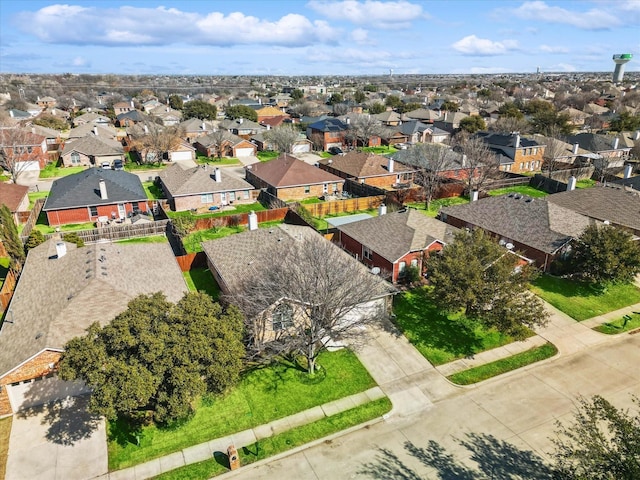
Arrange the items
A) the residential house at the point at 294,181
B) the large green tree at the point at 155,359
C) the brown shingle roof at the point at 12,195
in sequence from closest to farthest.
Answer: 1. the large green tree at the point at 155,359
2. the brown shingle roof at the point at 12,195
3. the residential house at the point at 294,181

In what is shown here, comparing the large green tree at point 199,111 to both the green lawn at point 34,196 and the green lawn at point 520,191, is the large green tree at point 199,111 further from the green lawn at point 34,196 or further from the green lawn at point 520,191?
the green lawn at point 520,191

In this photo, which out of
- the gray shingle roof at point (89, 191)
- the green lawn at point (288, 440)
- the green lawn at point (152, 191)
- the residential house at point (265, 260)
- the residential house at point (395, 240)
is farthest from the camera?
the green lawn at point (152, 191)

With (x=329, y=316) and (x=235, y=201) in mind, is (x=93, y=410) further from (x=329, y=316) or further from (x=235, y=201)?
(x=235, y=201)

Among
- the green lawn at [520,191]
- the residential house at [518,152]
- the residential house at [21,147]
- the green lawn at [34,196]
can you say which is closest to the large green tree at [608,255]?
the green lawn at [520,191]

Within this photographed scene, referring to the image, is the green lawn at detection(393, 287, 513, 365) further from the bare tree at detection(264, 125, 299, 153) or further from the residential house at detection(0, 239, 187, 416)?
the bare tree at detection(264, 125, 299, 153)

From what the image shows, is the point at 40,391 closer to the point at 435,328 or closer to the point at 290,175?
the point at 435,328

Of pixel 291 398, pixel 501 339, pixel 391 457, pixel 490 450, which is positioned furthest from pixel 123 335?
pixel 501 339
